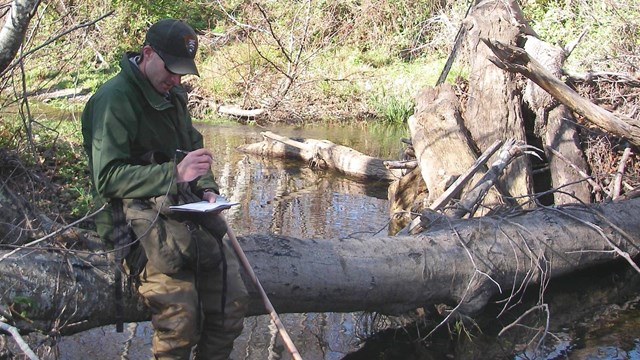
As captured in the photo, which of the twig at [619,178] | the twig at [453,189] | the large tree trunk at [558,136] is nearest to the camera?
the twig at [453,189]

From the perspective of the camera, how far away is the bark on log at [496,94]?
7223mm

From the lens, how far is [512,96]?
312 inches

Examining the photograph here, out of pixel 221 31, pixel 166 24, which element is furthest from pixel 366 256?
pixel 221 31

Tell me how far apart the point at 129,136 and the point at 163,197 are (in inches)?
14.1

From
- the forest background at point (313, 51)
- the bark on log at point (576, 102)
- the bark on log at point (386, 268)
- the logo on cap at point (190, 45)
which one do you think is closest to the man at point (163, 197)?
the logo on cap at point (190, 45)

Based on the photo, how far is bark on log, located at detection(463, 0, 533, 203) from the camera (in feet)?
23.7

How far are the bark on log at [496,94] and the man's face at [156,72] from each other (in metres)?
4.24

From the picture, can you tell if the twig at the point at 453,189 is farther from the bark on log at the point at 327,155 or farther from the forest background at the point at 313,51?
the bark on log at the point at 327,155

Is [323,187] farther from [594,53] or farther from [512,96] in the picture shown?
[594,53]

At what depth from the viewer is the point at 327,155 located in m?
10.5

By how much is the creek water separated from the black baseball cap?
194 centimetres

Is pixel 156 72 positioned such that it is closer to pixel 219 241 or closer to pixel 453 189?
pixel 219 241

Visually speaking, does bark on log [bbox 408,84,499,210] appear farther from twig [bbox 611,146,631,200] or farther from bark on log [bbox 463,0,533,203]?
twig [bbox 611,146,631,200]

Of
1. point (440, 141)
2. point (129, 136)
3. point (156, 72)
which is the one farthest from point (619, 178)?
point (129, 136)
